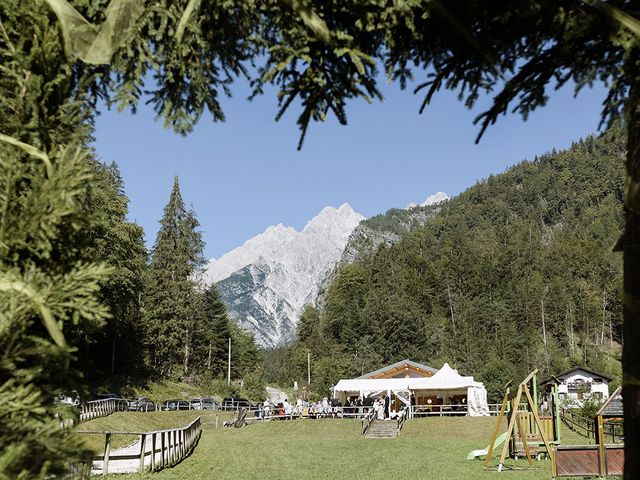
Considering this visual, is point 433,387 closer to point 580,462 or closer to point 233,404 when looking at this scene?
point 233,404

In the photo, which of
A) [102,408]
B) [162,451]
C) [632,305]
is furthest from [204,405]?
[632,305]

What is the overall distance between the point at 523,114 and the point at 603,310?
382ft

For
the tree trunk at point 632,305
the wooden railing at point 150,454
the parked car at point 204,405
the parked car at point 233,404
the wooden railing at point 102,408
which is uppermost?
the tree trunk at point 632,305

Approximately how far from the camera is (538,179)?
197750 mm

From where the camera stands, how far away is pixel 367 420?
3706 cm

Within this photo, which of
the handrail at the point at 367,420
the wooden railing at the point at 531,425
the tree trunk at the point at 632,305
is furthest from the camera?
the handrail at the point at 367,420

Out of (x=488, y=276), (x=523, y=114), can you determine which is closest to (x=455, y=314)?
(x=488, y=276)

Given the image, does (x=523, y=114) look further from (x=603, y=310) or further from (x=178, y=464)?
(x=603, y=310)

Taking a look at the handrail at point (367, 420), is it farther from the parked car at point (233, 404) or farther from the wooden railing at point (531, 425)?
the parked car at point (233, 404)

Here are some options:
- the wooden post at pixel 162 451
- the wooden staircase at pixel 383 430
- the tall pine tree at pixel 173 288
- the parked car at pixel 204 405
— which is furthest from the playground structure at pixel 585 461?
the tall pine tree at pixel 173 288

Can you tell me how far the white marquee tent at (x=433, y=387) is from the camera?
42.7 metres

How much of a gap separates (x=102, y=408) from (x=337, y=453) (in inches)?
609

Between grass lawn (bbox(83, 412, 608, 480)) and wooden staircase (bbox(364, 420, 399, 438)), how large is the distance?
662 mm

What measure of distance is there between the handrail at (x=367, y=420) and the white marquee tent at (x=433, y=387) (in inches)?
160
